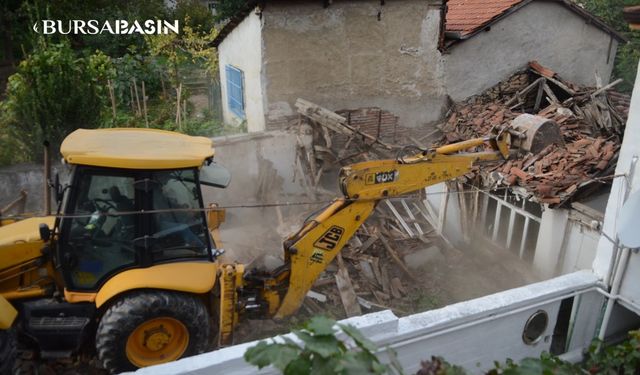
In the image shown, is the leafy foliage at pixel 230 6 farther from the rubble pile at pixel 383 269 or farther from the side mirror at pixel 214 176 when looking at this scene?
the side mirror at pixel 214 176

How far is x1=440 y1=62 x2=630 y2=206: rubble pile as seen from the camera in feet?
24.7

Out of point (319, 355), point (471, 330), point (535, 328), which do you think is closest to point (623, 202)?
point (535, 328)

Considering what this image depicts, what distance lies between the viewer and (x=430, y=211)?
1027 centimetres

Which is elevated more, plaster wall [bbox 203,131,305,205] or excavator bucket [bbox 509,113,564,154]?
excavator bucket [bbox 509,113,564,154]

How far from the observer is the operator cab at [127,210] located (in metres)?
4.64

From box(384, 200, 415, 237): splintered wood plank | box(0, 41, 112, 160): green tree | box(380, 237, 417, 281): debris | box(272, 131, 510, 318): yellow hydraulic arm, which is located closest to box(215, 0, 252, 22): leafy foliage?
box(0, 41, 112, 160): green tree

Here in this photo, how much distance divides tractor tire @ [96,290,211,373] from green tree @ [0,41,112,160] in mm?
6065

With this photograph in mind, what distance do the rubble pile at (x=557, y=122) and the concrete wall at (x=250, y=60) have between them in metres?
4.41

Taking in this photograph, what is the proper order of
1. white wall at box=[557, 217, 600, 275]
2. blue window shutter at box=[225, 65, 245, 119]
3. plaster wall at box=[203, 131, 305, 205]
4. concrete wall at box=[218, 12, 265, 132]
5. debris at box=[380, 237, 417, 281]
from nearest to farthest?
white wall at box=[557, 217, 600, 275] → debris at box=[380, 237, 417, 281] → plaster wall at box=[203, 131, 305, 205] → concrete wall at box=[218, 12, 265, 132] → blue window shutter at box=[225, 65, 245, 119]

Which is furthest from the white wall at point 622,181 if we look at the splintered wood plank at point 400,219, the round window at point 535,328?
the splintered wood plank at point 400,219

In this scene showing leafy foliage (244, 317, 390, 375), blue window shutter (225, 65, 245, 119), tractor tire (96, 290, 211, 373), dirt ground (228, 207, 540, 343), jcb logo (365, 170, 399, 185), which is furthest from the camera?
blue window shutter (225, 65, 245, 119)

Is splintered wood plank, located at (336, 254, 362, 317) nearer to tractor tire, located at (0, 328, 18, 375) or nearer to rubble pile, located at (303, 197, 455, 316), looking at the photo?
rubble pile, located at (303, 197, 455, 316)

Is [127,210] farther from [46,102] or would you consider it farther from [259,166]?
[46,102]

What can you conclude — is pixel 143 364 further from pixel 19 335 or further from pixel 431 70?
pixel 431 70
